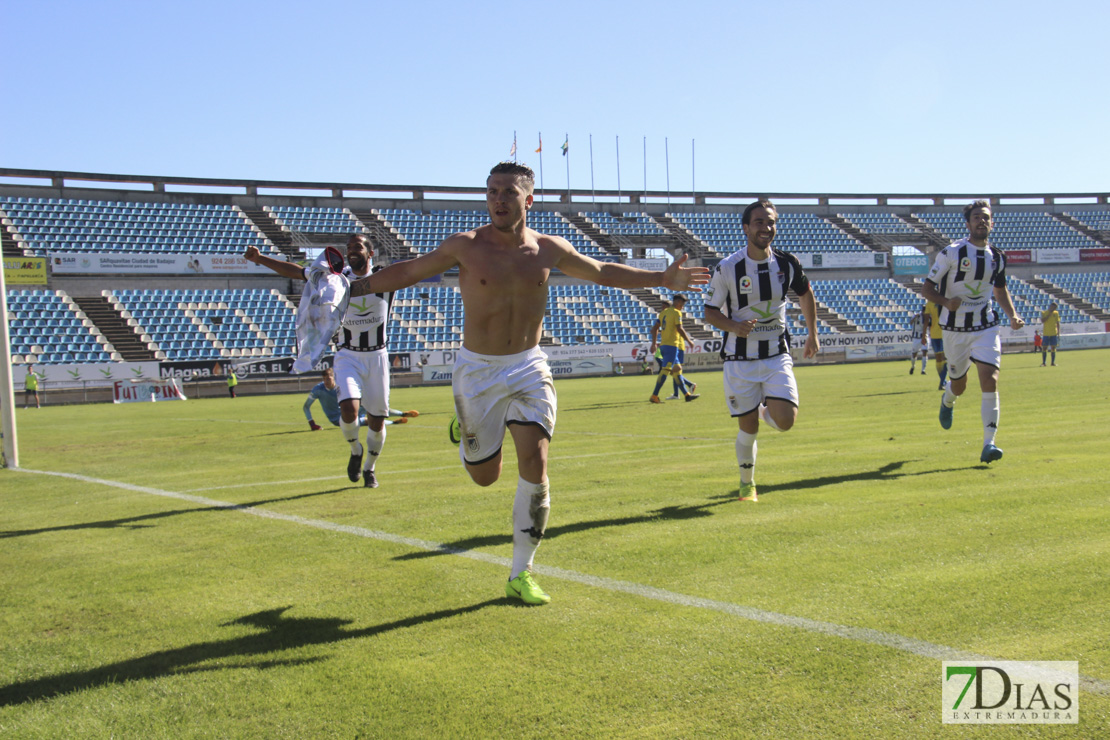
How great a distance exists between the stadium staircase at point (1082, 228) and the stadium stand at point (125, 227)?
57.9 meters

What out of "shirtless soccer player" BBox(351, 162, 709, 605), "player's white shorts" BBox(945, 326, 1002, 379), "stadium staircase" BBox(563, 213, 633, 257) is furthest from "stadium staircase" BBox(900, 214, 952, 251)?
"shirtless soccer player" BBox(351, 162, 709, 605)

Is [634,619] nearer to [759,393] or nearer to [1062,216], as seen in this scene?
[759,393]

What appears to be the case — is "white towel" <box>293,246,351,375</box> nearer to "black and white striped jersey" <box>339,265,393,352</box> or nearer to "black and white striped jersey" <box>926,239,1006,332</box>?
"black and white striped jersey" <box>339,265,393,352</box>

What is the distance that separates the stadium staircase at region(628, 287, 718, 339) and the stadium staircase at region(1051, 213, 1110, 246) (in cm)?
3397

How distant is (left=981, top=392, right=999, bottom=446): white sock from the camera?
841 centimetres

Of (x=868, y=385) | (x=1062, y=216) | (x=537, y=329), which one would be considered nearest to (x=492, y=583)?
(x=537, y=329)

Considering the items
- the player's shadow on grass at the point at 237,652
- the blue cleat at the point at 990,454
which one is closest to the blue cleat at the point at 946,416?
the blue cleat at the point at 990,454

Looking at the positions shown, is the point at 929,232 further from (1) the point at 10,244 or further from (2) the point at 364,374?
(2) the point at 364,374

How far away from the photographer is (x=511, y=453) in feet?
37.0

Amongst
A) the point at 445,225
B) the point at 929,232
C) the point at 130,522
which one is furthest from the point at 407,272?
the point at 929,232

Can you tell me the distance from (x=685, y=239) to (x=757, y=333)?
50173 millimetres

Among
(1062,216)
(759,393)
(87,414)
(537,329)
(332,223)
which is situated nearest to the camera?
(537,329)

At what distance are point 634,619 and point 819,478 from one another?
444 centimetres

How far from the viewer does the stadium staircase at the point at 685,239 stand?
181ft
